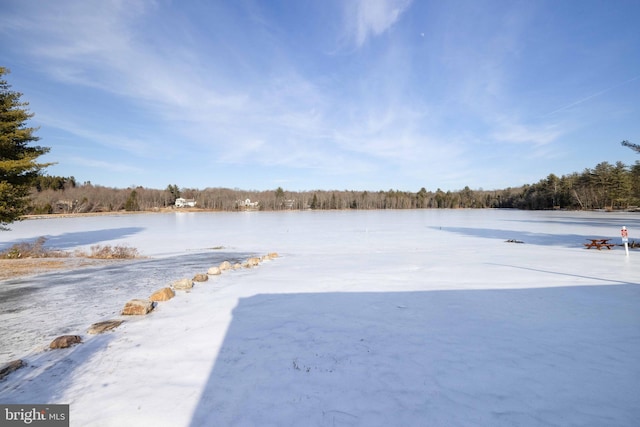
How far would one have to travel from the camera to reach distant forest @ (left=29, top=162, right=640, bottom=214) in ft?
211

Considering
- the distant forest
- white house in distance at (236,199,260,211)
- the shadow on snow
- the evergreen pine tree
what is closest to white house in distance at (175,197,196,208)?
the distant forest

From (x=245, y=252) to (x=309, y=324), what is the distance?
42.2 ft

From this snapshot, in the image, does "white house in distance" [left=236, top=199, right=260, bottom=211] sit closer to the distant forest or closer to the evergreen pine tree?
the distant forest

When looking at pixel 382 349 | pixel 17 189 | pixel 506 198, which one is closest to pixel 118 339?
pixel 382 349

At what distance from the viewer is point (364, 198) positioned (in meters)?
128

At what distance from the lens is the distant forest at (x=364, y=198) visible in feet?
211

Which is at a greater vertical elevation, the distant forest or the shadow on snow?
the distant forest

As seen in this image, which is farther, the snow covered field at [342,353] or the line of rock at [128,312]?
the line of rock at [128,312]

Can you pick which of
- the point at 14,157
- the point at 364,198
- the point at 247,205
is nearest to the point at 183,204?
the point at 247,205

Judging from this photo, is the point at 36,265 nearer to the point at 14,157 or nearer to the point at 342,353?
the point at 14,157

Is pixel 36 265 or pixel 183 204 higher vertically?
pixel 183 204

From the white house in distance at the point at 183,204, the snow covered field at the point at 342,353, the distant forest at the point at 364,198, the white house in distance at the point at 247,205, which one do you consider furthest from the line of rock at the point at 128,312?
the white house in distance at the point at 183,204

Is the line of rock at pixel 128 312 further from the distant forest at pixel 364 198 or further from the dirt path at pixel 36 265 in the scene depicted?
the distant forest at pixel 364 198

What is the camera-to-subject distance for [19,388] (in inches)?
152
